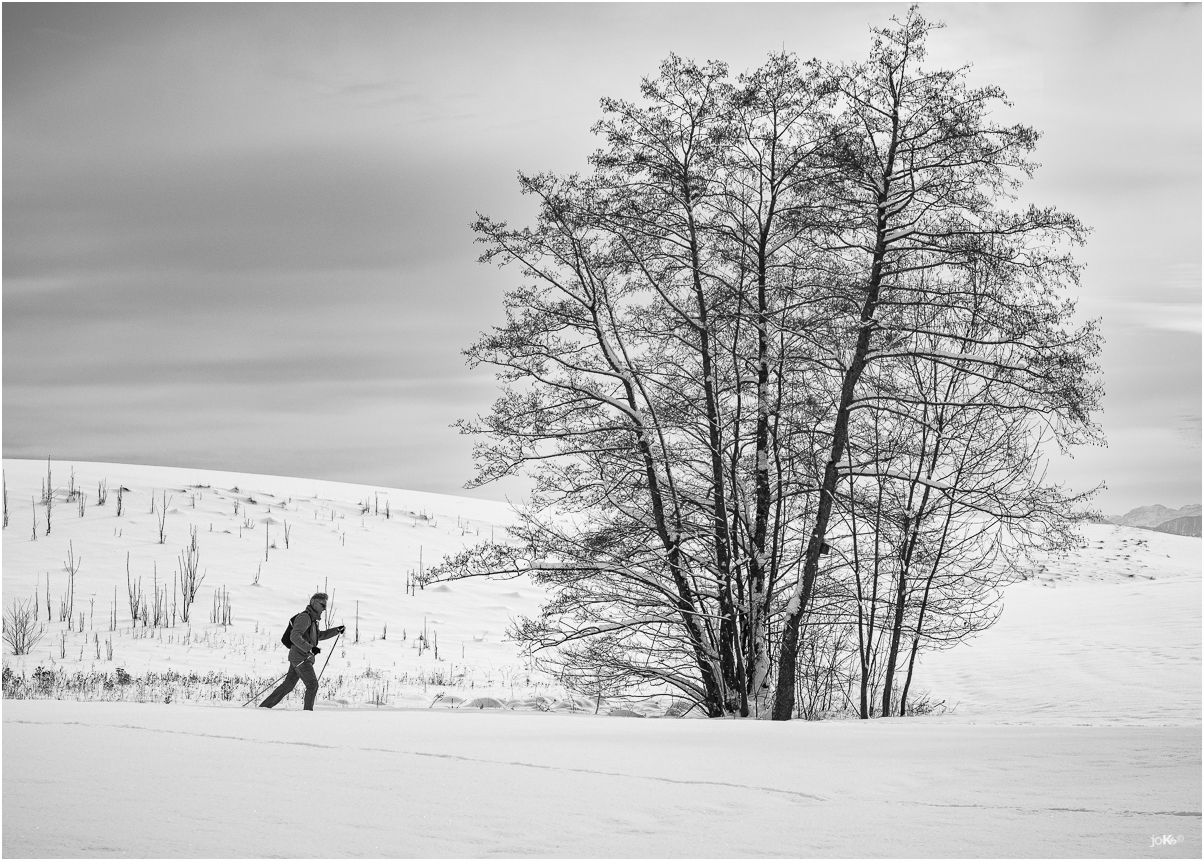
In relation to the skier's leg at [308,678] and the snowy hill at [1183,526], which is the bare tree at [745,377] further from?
the snowy hill at [1183,526]

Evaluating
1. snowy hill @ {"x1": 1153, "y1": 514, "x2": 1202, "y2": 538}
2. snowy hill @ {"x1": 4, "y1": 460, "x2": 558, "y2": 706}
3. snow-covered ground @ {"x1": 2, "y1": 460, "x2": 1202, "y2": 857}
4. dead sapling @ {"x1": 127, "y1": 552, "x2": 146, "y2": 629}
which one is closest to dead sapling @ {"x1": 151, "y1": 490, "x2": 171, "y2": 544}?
snowy hill @ {"x1": 4, "y1": 460, "x2": 558, "y2": 706}

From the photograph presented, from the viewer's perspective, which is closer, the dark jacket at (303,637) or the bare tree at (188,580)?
the dark jacket at (303,637)

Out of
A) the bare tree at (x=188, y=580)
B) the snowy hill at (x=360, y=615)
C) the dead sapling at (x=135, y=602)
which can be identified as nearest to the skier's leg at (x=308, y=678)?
the snowy hill at (x=360, y=615)

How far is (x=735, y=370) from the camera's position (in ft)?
42.8

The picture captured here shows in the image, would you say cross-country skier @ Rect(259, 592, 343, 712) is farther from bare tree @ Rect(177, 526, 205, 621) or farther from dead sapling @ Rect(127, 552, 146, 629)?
bare tree @ Rect(177, 526, 205, 621)

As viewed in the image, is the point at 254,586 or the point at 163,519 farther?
the point at 163,519

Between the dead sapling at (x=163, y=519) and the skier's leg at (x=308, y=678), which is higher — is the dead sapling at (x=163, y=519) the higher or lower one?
the higher one

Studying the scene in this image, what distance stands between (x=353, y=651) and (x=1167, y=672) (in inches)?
582

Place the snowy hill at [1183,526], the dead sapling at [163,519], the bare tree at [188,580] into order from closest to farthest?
the bare tree at [188,580]
the dead sapling at [163,519]
the snowy hill at [1183,526]

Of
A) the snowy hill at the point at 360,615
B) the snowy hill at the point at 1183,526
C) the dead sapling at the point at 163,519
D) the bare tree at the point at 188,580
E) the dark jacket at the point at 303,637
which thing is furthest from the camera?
the snowy hill at the point at 1183,526

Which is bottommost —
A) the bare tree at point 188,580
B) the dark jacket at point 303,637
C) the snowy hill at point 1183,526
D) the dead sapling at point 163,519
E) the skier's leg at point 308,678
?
the skier's leg at point 308,678

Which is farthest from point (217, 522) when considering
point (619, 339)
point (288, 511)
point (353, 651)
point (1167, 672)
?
point (1167, 672)

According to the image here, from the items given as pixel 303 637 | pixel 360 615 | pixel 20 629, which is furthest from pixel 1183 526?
pixel 303 637

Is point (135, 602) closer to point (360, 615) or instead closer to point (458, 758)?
point (360, 615)
